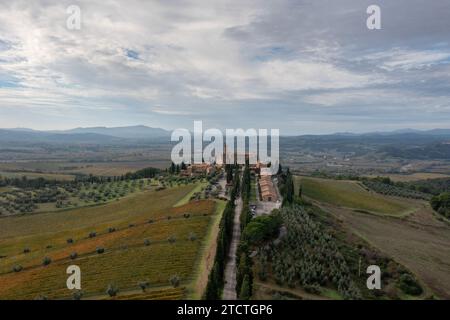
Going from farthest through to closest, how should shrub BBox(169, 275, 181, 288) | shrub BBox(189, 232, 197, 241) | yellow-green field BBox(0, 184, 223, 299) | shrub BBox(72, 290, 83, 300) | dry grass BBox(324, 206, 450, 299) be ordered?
shrub BBox(189, 232, 197, 241), dry grass BBox(324, 206, 450, 299), yellow-green field BBox(0, 184, 223, 299), shrub BBox(169, 275, 181, 288), shrub BBox(72, 290, 83, 300)

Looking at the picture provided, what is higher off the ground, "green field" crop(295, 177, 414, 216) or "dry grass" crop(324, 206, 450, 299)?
"green field" crop(295, 177, 414, 216)

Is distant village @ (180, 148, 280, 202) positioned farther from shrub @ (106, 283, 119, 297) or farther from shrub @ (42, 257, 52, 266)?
shrub @ (106, 283, 119, 297)

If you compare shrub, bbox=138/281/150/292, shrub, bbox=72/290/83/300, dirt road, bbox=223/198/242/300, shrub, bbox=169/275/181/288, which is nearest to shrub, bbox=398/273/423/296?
dirt road, bbox=223/198/242/300

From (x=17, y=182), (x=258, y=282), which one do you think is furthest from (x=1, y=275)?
(x=17, y=182)

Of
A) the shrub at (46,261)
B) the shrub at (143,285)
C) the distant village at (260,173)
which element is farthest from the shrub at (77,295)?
the distant village at (260,173)

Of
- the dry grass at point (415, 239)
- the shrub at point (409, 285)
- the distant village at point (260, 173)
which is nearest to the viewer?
the shrub at point (409, 285)

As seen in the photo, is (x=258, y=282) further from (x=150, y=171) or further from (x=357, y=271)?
(x=150, y=171)

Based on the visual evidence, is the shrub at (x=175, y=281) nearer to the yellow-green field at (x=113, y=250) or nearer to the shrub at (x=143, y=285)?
the yellow-green field at (x=113, y=250)

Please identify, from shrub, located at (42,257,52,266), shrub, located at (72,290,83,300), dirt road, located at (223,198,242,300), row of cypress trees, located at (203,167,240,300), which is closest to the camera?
row of cypress trees, located at (203,167,240,300)
